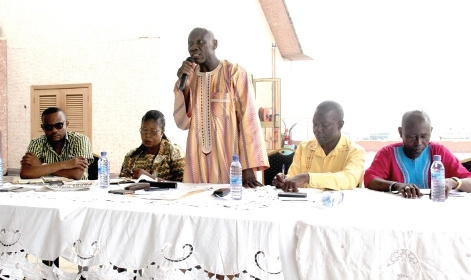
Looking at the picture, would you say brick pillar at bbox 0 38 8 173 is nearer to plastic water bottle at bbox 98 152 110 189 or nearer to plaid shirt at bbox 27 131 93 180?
plaid shirt at bbox 27 131 93 180

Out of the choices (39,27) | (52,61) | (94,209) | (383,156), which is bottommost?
(94,209)

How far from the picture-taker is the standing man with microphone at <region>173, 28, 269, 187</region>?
2.46 meters

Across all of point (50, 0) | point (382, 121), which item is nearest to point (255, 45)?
point (382, 121)

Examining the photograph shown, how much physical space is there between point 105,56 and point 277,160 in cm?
316

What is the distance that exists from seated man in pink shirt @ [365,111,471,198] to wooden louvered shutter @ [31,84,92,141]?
167 inches

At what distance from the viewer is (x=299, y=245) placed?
1.54 m

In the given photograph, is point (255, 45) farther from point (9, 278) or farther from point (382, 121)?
point (9, 278)

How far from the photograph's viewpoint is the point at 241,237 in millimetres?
1584

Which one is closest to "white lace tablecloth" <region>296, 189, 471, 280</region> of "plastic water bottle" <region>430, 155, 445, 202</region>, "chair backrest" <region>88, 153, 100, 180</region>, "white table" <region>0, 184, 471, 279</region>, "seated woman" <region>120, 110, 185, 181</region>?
"white table" <region>0, 184, 471, 279</region>

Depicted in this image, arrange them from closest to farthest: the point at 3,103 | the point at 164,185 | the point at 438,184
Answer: the point at 438,184 < the point at 164,185 < the point at 3,103

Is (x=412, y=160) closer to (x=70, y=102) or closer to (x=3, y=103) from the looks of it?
(x=70, y=102)

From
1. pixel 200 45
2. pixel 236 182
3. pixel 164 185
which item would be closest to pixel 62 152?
pixel 164 185

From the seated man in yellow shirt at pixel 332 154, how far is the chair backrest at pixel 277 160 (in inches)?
29.5

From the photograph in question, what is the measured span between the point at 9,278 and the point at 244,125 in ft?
4.49
